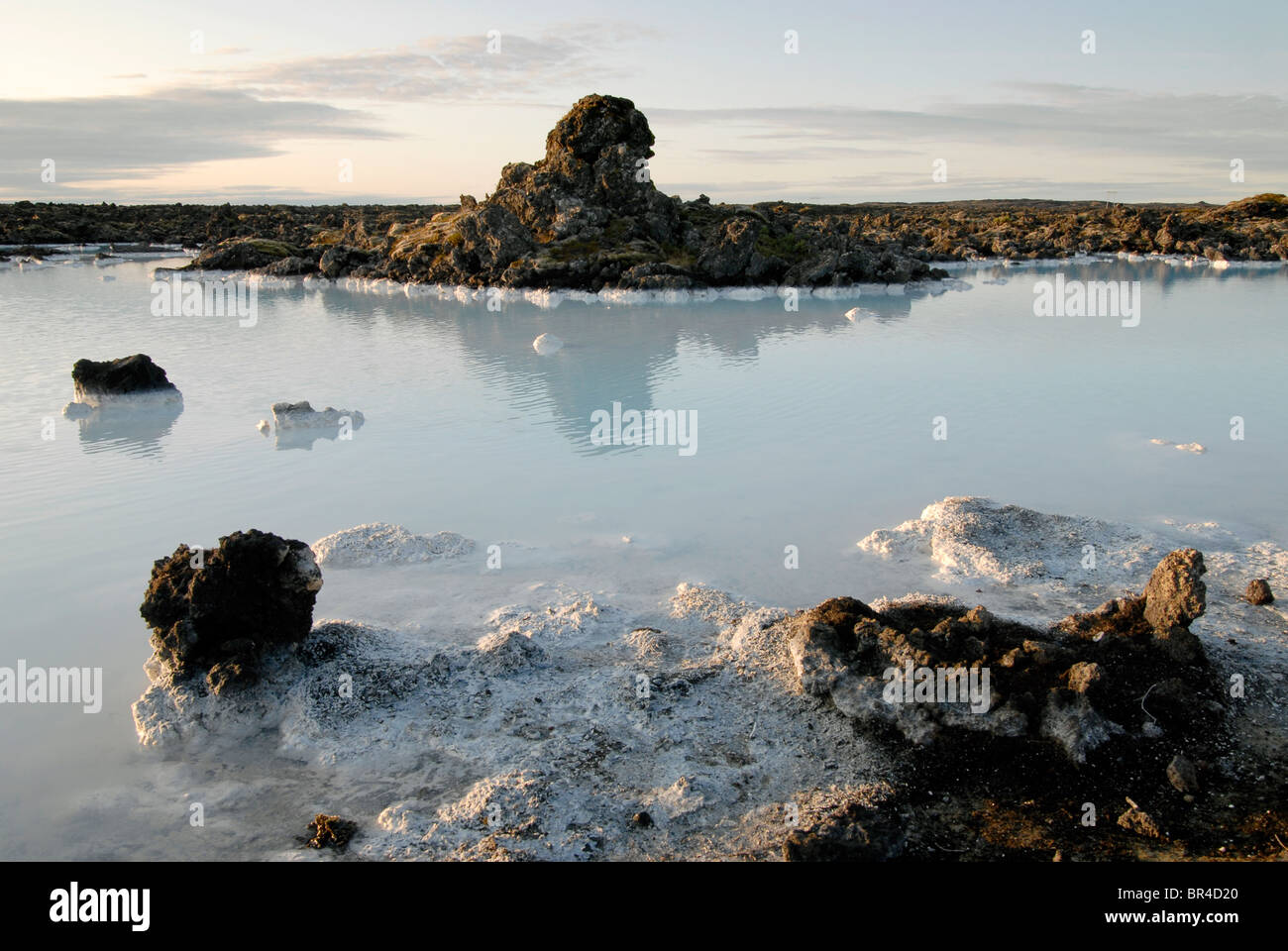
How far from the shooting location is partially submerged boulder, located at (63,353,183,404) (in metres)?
20.6

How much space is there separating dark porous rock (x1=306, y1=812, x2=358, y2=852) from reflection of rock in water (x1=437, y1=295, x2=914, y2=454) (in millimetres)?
10954

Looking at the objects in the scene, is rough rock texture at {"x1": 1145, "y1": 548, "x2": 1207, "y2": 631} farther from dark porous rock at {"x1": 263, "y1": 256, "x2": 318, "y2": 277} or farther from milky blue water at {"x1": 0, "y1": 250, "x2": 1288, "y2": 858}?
dark porous rock at {"x1": 263, "y1": 256, "x2": 318, "y2": 277}

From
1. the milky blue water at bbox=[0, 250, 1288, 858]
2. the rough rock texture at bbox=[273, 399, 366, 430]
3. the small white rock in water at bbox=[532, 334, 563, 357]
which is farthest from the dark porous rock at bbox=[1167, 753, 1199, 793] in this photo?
the small white rock in water at bbox=[532, 334, 563, 357]

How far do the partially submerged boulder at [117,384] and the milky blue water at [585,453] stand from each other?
2.02 feet

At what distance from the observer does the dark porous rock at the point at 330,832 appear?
6.54m

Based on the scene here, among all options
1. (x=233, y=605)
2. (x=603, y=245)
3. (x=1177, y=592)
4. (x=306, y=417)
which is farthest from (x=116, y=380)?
(x=603, y=245)

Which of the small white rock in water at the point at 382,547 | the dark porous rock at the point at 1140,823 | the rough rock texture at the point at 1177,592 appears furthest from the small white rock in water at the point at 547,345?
the dark porous rock at the point at 1140,823

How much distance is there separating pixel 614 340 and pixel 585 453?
1487 cm

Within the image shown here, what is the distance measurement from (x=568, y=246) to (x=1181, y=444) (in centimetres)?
3704

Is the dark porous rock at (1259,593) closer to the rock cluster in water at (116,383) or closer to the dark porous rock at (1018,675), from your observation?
the dark porous rock at (1018,675)

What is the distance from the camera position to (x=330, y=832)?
6598 millimetres

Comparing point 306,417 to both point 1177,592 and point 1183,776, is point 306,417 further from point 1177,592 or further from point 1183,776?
point 1183,776

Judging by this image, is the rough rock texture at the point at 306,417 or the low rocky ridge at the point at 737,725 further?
the rough rock texture at the point at 306,417

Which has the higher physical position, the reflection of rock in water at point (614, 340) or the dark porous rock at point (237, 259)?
the dark porous rock at point (237, 259)
